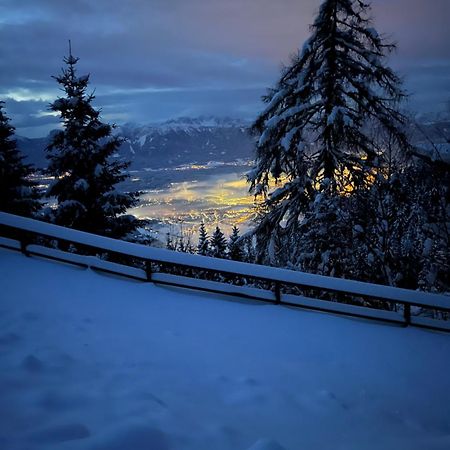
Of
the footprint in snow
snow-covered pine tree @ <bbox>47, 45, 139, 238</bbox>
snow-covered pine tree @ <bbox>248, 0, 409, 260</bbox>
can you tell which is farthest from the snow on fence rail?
snow-covered pine tree @ <bbox>47, 45, 139, 238</bbox>

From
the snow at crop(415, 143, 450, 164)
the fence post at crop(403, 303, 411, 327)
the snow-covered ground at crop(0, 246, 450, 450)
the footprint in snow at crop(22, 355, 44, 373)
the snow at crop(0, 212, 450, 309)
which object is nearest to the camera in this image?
the snow-covered ground at crop(0, 246, 450, 450)

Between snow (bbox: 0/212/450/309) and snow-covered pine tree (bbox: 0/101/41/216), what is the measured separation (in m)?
11.6

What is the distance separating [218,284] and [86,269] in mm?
2760

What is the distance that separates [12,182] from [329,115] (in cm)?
1601

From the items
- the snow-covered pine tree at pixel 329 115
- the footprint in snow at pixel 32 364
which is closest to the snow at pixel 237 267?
the footprint in snow at pixel 32 364

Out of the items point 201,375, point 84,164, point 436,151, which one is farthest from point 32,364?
point 84,164

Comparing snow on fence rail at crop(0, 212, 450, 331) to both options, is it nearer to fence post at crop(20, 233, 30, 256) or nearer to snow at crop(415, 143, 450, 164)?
fence post at crop(20, 233, 30, 256)

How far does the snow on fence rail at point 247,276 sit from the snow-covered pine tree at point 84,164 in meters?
8.74

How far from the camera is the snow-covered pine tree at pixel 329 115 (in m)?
9.60

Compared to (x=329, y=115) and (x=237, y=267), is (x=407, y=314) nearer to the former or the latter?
(x=237, y=267)

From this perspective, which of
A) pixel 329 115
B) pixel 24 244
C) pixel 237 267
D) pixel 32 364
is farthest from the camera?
pixel 329 115

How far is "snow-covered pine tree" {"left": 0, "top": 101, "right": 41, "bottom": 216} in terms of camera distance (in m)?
16.5

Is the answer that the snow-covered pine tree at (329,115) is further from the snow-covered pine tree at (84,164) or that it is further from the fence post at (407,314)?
the snow-covered pine tree at (84,164)

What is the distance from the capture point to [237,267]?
6.05 m
